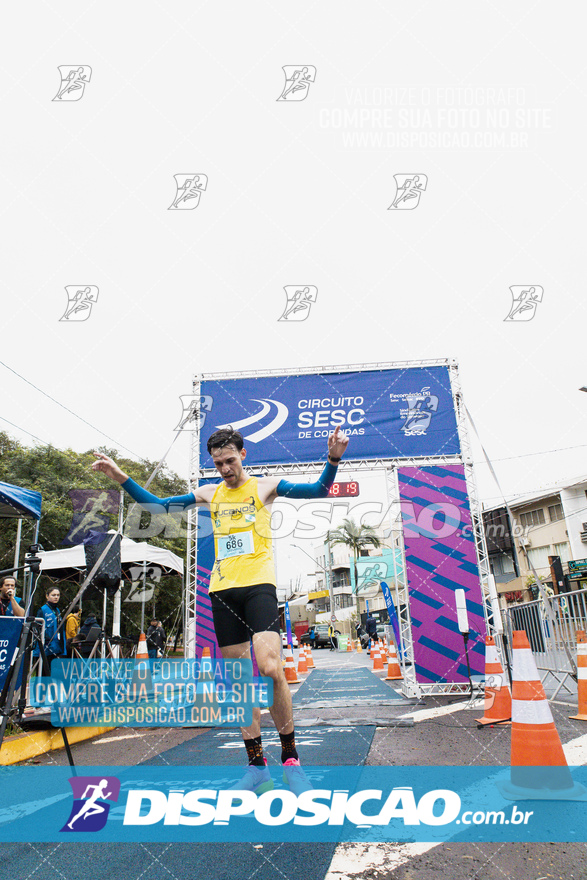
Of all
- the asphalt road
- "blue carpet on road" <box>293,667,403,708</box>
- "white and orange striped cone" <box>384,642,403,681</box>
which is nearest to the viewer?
the asphalt road

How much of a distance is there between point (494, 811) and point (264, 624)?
1.40 metres

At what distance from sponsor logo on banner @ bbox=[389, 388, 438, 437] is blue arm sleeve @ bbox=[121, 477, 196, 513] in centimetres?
724

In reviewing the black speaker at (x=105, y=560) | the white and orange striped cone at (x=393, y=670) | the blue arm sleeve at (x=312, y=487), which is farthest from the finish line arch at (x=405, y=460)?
the blue arm sleeve at (x=312, y=487)

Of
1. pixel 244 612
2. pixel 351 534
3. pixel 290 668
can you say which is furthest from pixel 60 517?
pixel 351 534

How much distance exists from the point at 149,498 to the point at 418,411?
7669mm

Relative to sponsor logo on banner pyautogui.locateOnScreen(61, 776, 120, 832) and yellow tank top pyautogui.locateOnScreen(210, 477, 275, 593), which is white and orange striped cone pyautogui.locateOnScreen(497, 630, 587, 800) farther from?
sponsor logo on banner pyautogui.locateOnScreen(61, 776, 120, 832)

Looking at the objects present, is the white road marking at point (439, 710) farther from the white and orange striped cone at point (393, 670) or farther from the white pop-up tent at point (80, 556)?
the white pop-up tent at point (80, 556)

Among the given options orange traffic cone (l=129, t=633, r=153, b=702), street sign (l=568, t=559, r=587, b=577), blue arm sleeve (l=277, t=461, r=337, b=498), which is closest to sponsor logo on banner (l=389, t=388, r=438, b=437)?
orange traffic cone (l=129, t=633, r=153, b=702)

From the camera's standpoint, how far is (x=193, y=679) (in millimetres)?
9688

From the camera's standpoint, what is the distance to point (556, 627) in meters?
7.57

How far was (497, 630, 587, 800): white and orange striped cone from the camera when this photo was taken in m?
2.80

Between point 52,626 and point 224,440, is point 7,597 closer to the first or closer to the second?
point 52,626

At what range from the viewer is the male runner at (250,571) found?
2867mm

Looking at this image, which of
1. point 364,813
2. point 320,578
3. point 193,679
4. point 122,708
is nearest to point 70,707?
point 122,708
